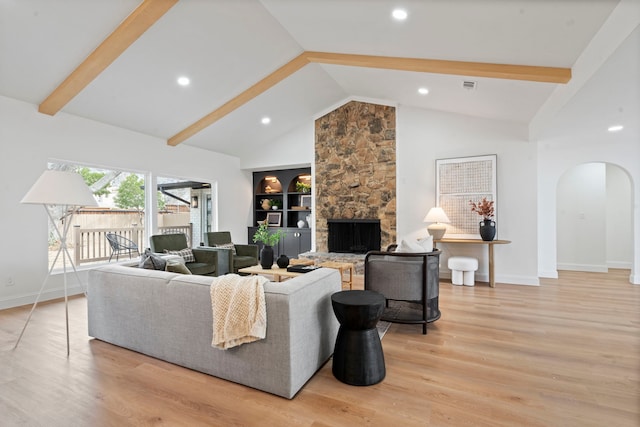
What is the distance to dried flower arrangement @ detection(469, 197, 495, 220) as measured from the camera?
16.4 ft

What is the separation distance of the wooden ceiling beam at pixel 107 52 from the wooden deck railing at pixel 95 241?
2001mm

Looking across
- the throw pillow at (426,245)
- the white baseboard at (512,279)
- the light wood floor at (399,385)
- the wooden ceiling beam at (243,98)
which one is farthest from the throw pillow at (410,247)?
the wooden ceiling beam at (243,98)

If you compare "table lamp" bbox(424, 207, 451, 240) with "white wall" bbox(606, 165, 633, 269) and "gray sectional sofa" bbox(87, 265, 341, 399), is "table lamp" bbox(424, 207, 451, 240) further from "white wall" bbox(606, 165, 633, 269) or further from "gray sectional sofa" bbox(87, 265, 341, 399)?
"white wall" bbox(606, 165, 633, 269)

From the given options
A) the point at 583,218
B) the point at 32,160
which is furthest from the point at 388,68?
the point at 583,218

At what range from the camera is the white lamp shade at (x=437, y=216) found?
522cm

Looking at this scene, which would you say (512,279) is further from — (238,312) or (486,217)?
(238,312)

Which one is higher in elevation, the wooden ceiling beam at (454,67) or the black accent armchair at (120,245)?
the wooden ceiling beam at (454,67)

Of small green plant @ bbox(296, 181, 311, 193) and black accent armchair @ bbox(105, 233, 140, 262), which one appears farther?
small green plant @ bbox(296, 181, 311, 193)

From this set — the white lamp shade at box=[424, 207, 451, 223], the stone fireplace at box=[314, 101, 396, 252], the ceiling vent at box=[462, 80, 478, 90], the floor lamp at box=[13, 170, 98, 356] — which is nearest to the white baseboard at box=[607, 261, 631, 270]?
the white lamp shade at box=[424, 207, 451, 223]

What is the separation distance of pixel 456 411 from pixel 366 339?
2.12 ft

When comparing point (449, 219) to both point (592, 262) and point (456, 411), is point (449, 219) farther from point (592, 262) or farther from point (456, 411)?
point (456, 411)

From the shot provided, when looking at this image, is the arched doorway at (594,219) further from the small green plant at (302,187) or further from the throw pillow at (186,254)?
the throw pillow at (186,254)

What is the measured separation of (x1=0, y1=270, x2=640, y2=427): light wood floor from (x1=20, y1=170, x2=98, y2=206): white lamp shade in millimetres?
1278

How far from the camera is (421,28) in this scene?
10.2 feet
